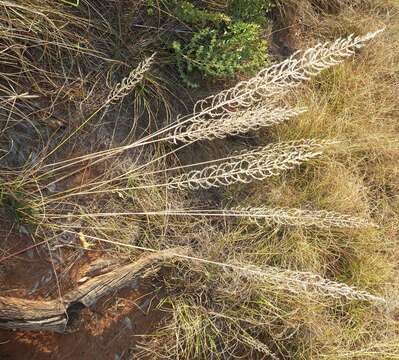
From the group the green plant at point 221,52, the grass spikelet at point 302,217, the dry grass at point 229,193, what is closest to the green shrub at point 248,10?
the green plant at point 221,52

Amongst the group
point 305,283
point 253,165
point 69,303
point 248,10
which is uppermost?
point 248,10

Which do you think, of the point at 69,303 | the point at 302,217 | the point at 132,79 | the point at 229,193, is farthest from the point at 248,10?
the point at 69,303

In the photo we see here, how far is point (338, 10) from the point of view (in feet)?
9.01

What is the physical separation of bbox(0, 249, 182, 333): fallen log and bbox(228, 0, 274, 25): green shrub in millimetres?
1093

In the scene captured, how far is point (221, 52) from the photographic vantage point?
2176mm

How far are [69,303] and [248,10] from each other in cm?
146

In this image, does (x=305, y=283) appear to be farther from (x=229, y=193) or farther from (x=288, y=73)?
(x=229, y=193)

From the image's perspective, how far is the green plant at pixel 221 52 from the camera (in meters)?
2.12

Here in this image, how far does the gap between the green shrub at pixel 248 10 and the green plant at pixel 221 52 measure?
0.07m

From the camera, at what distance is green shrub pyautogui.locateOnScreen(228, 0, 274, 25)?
2207 millimetres

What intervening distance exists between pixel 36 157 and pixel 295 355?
4.84 feet

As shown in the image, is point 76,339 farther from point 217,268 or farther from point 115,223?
point 217,268

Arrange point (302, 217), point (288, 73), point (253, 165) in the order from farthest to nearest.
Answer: point (253, 165)
point (302, 217)
point (288, 73)

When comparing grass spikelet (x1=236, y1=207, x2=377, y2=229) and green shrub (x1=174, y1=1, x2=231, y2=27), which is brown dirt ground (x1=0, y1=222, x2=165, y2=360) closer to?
grass spikelet (x1=236, y1=207, x2=377, y2=229)
